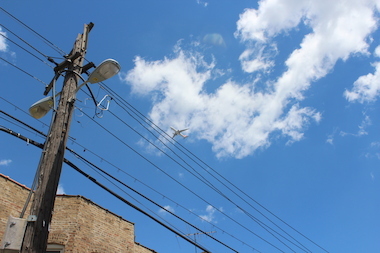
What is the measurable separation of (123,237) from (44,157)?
876cm

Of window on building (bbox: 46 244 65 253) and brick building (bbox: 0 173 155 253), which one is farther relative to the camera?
window on building (bbox: 46 244 65 253)

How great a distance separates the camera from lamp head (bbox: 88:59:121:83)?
6137 mm

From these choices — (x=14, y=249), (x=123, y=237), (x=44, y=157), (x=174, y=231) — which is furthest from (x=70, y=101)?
(x=123, y=237)

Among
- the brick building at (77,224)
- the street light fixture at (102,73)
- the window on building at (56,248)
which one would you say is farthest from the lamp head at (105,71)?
the window on building at (56,248)

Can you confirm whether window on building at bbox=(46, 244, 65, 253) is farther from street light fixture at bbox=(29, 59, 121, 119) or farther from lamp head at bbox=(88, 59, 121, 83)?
lamp head at bbox=(88, 59, 121, 83)

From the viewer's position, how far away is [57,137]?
5.87 meters

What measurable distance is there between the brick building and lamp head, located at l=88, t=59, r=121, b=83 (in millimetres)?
7045

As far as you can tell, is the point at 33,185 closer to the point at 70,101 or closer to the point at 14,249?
the point at 14,249

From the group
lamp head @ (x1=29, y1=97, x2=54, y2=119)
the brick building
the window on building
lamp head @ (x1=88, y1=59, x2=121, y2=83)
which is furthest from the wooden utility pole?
the window on building

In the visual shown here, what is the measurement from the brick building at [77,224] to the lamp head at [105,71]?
7045mm

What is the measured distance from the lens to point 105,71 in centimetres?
622

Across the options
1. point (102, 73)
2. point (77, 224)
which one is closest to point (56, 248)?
point (77, 224)

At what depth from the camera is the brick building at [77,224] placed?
10.8m

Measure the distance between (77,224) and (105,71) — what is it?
7.53 m
